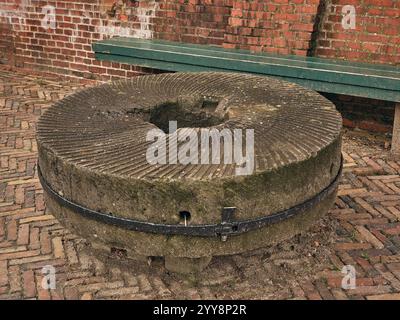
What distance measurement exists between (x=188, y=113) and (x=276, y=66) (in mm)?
1663

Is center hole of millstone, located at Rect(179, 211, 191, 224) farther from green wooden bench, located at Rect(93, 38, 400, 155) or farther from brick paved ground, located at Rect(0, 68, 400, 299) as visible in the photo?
green wooden bench, located at Rect(93, 38, 400, 155)

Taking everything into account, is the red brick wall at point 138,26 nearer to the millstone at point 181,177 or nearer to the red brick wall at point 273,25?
the red brick wall at point 273,25

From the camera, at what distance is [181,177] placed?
2500 mm

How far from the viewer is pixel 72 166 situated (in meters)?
2.66

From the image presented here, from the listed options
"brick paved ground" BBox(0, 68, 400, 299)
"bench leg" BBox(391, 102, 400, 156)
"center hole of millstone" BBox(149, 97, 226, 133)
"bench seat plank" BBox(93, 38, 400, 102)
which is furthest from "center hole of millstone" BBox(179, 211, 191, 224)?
"bench leg" BBox(391, 102, 400, 156)

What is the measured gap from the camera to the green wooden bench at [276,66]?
4.57m

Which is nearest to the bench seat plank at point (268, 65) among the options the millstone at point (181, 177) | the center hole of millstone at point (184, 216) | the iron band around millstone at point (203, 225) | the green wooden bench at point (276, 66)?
the green wooden bench at point (276, 66)

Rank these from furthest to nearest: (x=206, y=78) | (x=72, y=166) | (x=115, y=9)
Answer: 1. (x=115, y=9)
2. (x=206, y=78)
3. (x=72, y=166)

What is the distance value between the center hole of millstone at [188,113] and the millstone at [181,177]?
123mm

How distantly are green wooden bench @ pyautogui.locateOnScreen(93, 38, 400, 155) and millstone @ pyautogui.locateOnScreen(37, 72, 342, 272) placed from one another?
132 centimetres

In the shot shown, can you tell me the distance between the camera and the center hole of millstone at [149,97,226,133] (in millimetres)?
3588

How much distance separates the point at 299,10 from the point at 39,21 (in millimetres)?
3995
